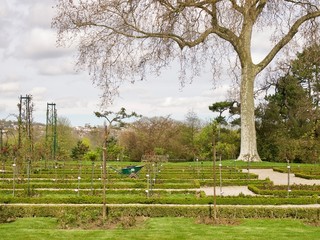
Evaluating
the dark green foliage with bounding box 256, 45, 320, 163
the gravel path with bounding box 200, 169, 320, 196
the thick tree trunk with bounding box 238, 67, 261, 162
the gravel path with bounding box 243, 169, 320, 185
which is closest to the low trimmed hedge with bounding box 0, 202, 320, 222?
the gravel path with bounding box 200, 169, 320, 196

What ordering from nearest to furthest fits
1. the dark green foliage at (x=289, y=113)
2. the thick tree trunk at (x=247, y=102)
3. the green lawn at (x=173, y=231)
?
the green lawn at (x=173, y=231) → the thick tree trunk at (x=247, y=102) → the dark green foliage at (x=289, y=113)

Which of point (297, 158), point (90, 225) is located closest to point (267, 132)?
point (297, 158)

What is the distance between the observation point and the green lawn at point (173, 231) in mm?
8055

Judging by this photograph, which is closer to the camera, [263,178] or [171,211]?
[171,211]

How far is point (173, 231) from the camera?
28.2 ft

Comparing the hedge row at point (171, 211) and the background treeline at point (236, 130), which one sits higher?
the background treeline at point (236, 130)

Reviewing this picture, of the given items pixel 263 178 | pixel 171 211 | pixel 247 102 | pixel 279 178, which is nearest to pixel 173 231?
pixel 171 211

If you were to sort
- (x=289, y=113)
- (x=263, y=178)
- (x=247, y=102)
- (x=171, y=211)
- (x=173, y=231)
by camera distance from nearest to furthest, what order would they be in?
(x=173, y=231)
(x=171, y=211)
(x=263, y=178)
(x=247, y=102)
(x=289, y=113)

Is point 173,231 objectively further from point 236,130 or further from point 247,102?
point 236,130

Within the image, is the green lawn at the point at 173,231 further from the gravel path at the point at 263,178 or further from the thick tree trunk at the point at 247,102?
the thick tree trunk at the point at 247,102

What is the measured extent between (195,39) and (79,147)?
13.5 meters

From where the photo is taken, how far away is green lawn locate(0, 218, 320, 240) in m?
8.05

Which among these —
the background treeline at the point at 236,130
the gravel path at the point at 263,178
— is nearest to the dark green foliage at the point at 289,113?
the background treeline at the point at 236,130

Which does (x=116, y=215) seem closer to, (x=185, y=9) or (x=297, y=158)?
(x=185, y=9)
